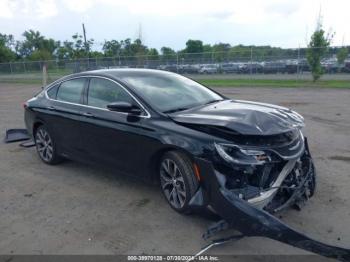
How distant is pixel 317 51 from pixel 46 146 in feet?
65.8

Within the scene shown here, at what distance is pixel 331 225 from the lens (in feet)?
12.6

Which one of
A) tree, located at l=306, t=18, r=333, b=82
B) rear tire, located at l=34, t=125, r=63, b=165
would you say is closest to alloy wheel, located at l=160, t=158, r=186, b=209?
→ rear tire, located at l=34, t=125, r=63, b=165

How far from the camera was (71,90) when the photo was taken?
577 cm

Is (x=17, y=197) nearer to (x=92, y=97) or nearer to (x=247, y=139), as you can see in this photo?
(x=92, y=97)

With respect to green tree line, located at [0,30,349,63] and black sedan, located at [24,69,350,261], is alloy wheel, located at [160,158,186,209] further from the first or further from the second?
green tree line, located at [0,30,349,63]

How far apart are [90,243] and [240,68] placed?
2568cm

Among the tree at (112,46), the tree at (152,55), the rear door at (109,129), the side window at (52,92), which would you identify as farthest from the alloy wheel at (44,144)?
the tree at (112,46)

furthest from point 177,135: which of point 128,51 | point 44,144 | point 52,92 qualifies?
point 128,51

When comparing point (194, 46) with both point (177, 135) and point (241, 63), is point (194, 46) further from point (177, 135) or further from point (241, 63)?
point (177, 135)

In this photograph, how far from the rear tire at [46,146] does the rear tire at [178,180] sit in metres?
2.54

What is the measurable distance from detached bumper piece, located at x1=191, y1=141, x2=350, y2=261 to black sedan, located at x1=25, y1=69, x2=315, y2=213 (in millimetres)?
18

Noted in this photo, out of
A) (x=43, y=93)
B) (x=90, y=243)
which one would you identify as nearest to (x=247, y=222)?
(x=90, y=243)

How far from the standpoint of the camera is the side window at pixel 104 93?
189 inches

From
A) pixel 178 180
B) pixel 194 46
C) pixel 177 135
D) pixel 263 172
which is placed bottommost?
pixel 178 180
